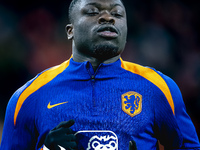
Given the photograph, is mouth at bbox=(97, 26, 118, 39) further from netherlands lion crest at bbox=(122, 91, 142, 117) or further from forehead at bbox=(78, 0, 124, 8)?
netherlands lion crest at bbox=(122, 91, 142, 117)

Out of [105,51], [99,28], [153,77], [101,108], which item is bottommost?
[101,108]

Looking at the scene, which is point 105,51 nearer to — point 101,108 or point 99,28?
point 99,28

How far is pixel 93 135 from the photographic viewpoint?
1422mm

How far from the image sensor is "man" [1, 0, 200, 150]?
1435mm

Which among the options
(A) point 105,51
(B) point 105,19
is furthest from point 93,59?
(B) point 105,19

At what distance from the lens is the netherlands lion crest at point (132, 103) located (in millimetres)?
1479

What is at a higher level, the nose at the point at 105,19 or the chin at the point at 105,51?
the nose at the point at 105,19

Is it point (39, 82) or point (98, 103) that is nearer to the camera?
point (98, 103)

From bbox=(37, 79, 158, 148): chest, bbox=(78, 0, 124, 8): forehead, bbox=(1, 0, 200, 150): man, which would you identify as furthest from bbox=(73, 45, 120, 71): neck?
bbox=(78, 0, 124, 8): forehead

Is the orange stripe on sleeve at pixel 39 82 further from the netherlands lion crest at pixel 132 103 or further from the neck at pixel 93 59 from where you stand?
the netherlands lion crest at pixel 132 103

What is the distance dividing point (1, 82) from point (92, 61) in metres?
2.14

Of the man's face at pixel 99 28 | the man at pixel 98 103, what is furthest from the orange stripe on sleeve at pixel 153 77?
the man's face at pixel 99 28

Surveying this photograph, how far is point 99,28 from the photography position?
1.56 metres

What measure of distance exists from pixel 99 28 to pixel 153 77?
345mm
